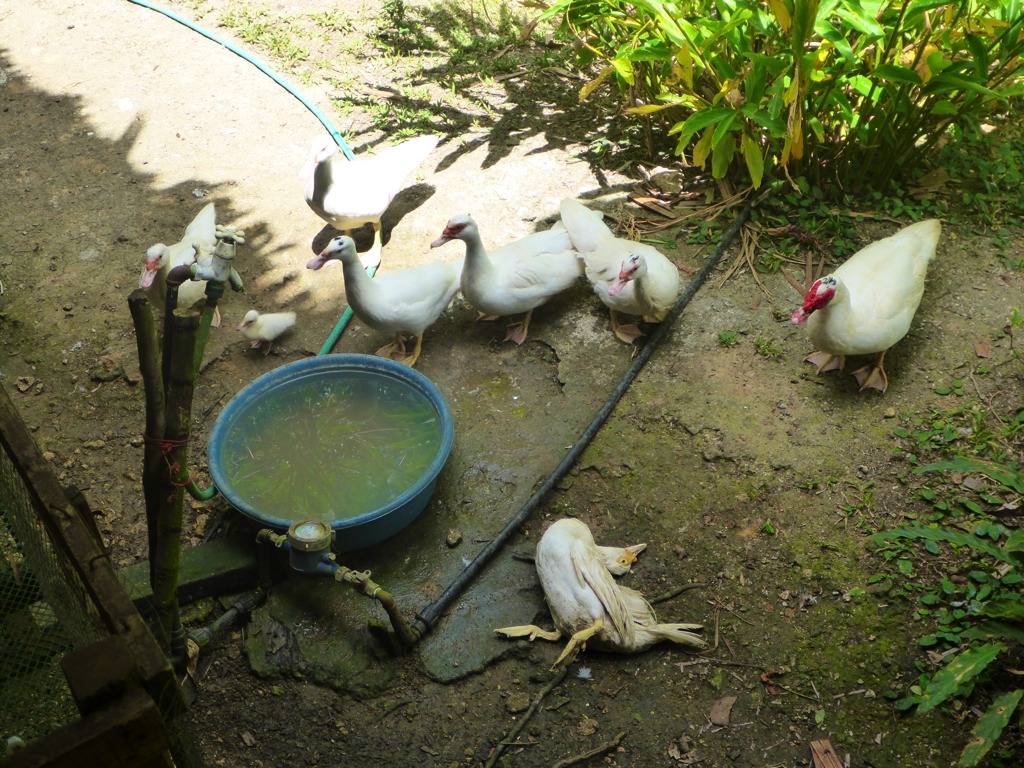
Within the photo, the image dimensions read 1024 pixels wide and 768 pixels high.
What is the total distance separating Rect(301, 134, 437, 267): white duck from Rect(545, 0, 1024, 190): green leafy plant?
49.8 inches

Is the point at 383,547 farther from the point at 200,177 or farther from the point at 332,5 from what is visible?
the point at 332,5

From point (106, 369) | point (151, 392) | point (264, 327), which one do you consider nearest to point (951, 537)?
point (151, 392)

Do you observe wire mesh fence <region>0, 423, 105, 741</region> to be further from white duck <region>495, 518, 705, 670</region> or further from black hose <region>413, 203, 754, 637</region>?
white duck <region>495, 518, 705, 670</region>

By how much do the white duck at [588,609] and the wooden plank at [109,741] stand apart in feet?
5.78

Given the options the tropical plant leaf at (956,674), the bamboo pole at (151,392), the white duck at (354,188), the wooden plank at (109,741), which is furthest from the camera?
the white duck at (354,188)

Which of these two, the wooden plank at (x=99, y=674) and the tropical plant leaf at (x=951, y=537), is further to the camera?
the tropical plant leaf at (x=951, y=537)

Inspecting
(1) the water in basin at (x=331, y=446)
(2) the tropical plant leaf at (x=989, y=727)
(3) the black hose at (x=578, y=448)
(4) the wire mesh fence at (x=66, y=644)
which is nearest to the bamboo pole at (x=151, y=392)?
(4) the wire mesh fence at (x=66, y=644)

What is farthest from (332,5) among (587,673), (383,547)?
(587,673)

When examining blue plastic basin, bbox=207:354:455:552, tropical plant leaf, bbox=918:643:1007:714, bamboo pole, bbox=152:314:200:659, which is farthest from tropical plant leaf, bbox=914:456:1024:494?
bamboo pole, bbox=152:314:200:659

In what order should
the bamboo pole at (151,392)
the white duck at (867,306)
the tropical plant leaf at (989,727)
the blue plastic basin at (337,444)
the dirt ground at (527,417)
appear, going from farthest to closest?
the white duck at (867,306)
the blue plastic basin at (337,444)
the dirt ground at (527,417)
the tropical plant leaf at (989,727)
the bamboo pole at (151,392)

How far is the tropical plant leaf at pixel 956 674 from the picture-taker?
256cm

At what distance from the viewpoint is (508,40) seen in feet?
21.2

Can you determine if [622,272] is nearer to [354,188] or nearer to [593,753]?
[354,188]

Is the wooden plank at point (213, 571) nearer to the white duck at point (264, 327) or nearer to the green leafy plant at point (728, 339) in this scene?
the white duck at point (264, 327)
